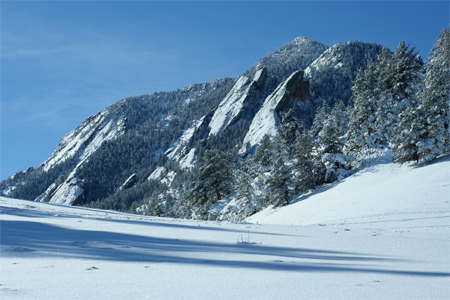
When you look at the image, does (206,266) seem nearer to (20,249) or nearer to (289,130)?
(20,249)

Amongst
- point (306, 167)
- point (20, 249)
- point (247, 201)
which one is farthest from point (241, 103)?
point (20, 249)

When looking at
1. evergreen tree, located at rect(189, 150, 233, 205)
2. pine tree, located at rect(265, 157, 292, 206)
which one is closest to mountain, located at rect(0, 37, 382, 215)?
evergreen tree, located at rect(189, 150, 233, 205)

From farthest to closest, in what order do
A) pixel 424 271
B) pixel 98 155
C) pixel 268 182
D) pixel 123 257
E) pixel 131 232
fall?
1. pixel 98 155
2. pixel 268 182
3. pixel 131 232
4. pixel 123 257
5. pixel 424 271

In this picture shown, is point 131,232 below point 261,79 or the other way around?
below

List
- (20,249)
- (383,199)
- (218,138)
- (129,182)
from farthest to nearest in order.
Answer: (129,182), (218,138), (383,199), (20,249)

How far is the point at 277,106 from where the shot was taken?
110 meters

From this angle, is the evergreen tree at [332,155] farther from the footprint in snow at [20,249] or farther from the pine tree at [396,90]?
the footprint in snow at [20,249]

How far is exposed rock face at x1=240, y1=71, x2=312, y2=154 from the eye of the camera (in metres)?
104

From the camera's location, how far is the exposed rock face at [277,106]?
104 metres

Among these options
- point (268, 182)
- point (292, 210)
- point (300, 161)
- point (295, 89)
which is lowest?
point (292, 210)

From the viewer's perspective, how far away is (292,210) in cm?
2902

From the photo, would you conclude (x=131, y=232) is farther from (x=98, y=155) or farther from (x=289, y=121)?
(x=98, y=155)

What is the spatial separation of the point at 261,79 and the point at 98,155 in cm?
12044

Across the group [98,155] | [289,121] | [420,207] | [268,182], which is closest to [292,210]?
[268,182]
